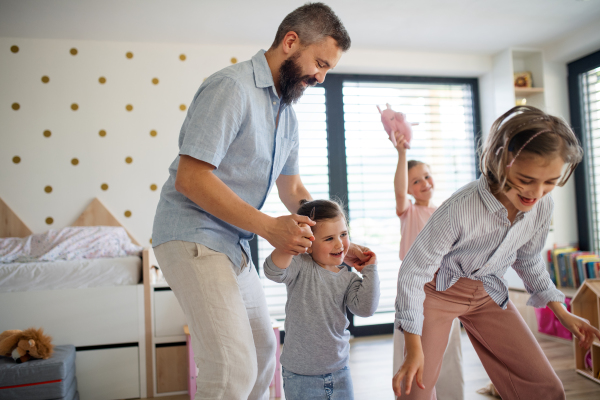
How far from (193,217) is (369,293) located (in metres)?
0.58

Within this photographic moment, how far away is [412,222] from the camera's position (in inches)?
84.2

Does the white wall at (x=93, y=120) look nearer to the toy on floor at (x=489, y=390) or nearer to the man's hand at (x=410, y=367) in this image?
the toy on floor at (x=489, y=390)

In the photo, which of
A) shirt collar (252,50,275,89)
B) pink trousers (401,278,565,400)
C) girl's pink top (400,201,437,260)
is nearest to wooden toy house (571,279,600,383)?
girl's pink top (400,201,437,260)

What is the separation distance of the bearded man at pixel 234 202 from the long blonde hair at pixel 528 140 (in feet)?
1.69

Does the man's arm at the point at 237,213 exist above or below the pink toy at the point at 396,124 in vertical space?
below

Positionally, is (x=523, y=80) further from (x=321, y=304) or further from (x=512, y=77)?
(x=321, y=304)

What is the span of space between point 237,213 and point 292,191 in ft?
1.94

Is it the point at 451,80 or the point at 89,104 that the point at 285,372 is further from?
the point at 451,80

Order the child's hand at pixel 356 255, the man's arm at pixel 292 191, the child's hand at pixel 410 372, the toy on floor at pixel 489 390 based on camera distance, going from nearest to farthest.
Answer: the child's hand at pixel 410 372, the child's hand at pixel 356 255, the man's arm at pixel 292 191, the toy on floor at pixel 489 390

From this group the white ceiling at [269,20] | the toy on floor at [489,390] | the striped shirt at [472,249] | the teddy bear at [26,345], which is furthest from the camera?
the white ceiling at [269,20]

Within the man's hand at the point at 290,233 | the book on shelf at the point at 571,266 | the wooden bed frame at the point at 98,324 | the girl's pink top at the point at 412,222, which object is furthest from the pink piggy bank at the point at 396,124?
the book on shelf at the point at 571,266

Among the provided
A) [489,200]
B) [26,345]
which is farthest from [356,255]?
[26,345]

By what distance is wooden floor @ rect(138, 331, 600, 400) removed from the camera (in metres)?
2.25

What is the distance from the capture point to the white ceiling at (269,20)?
8.73 ft
